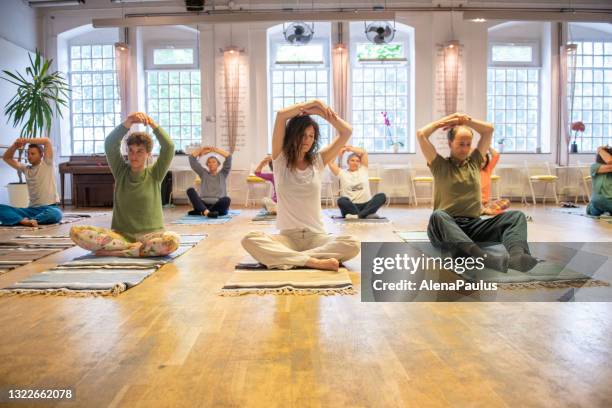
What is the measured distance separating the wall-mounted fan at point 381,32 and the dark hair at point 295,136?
626cm

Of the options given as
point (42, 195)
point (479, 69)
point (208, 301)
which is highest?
point (479, 69)

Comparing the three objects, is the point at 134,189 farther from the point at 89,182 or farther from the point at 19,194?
the point at 89,182

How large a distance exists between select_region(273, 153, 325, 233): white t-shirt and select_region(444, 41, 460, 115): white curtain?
253 inches

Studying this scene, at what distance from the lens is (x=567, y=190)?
9133mm

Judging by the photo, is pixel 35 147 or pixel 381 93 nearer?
pixel 35 147

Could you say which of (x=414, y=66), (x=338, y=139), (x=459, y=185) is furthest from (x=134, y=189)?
(x=414, y=66)

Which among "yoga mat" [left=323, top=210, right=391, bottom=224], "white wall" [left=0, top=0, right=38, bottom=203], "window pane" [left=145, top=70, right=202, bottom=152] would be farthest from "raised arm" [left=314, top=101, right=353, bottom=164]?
"window pane" [left=145, top=70, right=202, bottom=152]

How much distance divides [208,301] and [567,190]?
27.5 feet

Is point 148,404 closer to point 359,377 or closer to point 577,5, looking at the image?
point 359,377

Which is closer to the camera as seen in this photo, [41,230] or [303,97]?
[41,230]

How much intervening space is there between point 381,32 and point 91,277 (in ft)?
23.4

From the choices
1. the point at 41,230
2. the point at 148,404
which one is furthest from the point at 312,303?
the point at 41,230

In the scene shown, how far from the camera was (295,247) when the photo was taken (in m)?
3.09

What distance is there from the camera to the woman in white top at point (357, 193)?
6113mm
